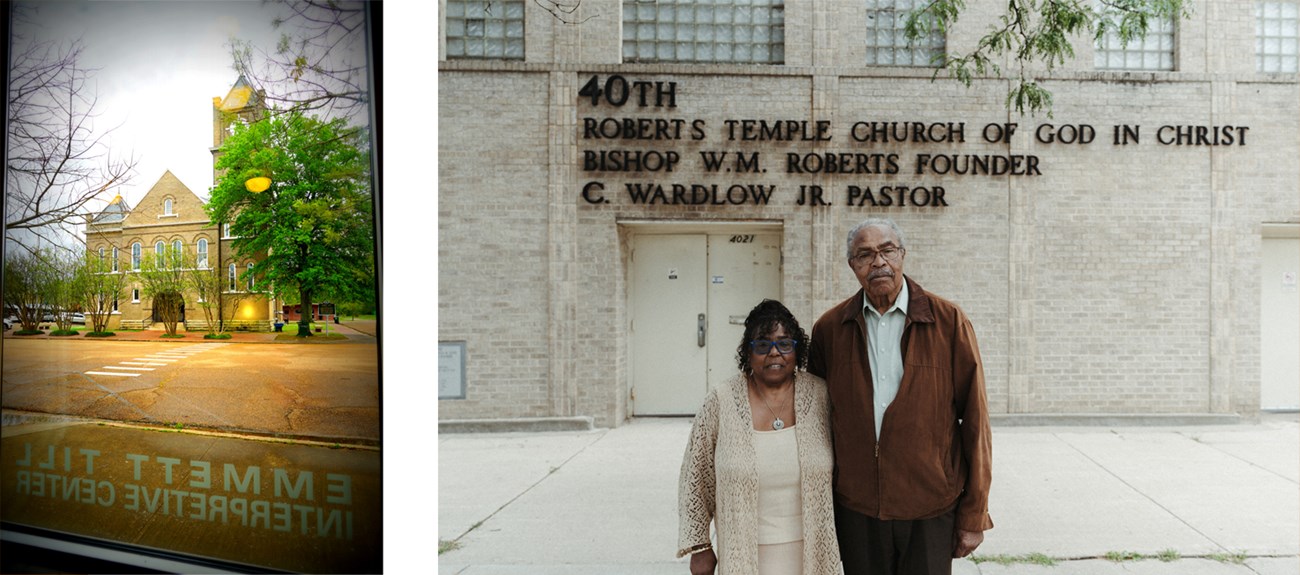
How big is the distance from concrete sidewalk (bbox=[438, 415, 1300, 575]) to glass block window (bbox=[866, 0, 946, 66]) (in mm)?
2597

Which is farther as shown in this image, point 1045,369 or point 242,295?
point 1045,369

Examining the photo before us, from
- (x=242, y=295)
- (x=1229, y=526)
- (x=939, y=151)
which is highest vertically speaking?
(x=939, y=151)

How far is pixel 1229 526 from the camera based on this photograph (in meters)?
3.95

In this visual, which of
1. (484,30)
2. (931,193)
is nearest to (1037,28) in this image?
(931,193)

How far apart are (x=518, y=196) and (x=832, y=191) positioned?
7.61ft

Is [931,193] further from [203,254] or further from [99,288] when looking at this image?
[99,288]

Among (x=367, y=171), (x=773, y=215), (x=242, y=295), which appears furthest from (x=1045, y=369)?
(x=242, y=295)

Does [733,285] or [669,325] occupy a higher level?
[733,285]

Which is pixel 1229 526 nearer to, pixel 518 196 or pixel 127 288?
pixel 518 196

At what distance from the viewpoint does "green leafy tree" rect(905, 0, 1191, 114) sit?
12.9 ft

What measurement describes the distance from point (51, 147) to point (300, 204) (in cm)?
140

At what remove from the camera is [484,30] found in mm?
5594

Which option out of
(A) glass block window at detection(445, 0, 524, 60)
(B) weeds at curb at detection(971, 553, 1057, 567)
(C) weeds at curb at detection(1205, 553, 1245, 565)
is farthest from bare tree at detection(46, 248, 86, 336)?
(C) weeds at curb at detection(1205, 553, 1245, 565)

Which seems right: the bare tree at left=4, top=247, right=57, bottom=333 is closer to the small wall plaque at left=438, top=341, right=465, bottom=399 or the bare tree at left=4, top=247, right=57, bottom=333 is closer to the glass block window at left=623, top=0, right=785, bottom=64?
the small wall plaque at left=438, top=341, right=465, bottom=399
